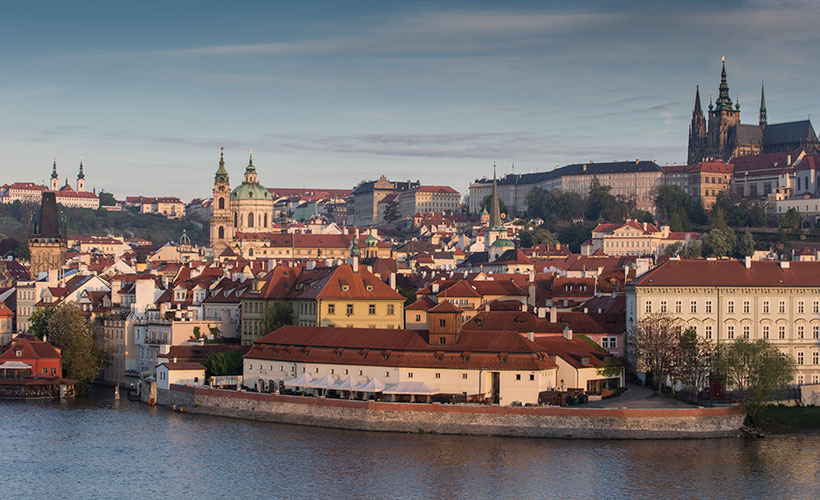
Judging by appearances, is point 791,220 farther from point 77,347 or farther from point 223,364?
point 223,364

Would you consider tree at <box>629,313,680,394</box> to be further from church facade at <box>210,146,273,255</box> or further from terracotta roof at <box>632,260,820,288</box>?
church facade at <box>210,146,273,255</box>

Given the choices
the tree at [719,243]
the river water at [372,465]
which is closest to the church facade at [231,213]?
the tree at [719,243]

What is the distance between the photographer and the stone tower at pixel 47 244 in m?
131

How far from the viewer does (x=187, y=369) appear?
70.1 meters

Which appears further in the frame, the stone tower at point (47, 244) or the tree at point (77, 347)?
the stone tower at point (47, 244)

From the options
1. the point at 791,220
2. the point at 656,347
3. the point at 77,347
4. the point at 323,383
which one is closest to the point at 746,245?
the point at 791,220

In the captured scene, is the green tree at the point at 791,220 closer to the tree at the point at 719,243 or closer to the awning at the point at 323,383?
the tree at the point at 719,243

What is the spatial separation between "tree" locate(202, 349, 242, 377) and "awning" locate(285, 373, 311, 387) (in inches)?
224

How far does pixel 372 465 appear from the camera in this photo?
169 feet

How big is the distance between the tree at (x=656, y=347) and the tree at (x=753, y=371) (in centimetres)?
248

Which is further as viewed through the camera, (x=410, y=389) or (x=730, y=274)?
(x=730, y=274)

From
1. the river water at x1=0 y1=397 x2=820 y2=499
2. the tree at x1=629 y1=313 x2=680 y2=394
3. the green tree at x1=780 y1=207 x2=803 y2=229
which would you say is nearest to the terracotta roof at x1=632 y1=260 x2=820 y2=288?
the tree at x1=629 y1=313 x2=680 y2=394

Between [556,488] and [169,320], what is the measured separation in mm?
37324

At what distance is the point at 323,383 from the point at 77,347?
2158cm
